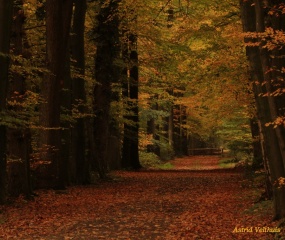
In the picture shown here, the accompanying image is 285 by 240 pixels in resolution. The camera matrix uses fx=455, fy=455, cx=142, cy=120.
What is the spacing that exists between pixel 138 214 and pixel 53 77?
6.23 metres

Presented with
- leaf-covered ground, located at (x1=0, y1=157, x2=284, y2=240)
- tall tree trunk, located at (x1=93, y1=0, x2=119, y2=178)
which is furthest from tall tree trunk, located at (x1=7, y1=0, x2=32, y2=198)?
tall tree trunk, located at (x1=93, y1=0, x2=119, y2=178)

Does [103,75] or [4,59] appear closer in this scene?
[4,59]

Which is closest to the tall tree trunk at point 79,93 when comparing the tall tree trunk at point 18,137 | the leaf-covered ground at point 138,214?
the leaf-covered ground at point 138,214

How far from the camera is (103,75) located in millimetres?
20797

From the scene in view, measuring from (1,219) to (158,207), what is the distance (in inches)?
169

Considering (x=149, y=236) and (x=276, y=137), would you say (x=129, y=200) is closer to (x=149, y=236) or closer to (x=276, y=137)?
(x=149, y=236)

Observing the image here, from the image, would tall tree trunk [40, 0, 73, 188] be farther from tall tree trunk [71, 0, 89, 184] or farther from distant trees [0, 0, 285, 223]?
tall tree trunk [71, 0, 89, 184]

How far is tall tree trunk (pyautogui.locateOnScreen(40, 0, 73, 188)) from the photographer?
1537 centimetres

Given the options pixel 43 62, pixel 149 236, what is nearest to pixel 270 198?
pixel 149 236

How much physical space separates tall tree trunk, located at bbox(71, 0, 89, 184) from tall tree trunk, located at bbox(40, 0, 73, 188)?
Result: 222cm

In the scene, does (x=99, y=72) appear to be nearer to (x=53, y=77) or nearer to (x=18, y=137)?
(x=53, y=77)

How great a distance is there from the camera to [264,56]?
28.8 ft

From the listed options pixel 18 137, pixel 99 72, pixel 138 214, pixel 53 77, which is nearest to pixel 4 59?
pixel 18 137

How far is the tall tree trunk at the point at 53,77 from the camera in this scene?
15367 millimetres
